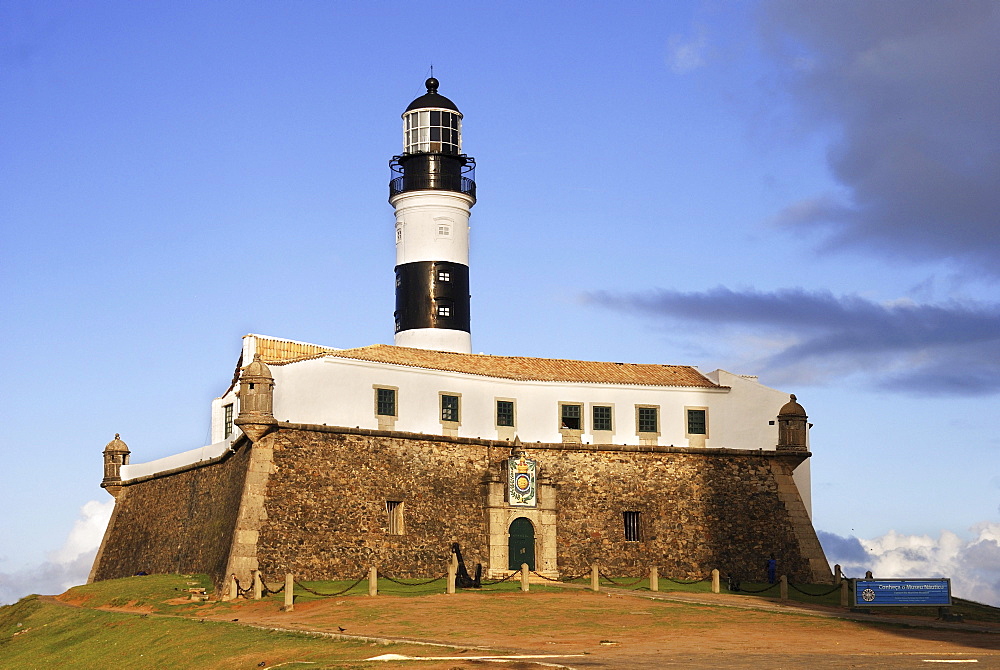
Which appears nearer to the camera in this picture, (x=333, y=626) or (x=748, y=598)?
(x=333, y=626)

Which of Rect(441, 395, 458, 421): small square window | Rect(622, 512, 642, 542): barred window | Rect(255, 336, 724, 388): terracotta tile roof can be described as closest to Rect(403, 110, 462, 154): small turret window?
Rect(255, 336, 724, 388): terracotta tile roof

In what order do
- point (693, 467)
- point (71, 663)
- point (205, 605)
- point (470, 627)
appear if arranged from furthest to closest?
1. point (693, 467)
2. point (205, 605)
3. point (71, 663)
4. point (470, 627)

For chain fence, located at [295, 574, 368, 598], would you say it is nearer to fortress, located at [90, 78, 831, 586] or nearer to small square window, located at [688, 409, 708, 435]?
fortress, located at [90, 78, 831, 586]

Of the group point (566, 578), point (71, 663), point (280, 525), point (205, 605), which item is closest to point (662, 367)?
point (566, 578)

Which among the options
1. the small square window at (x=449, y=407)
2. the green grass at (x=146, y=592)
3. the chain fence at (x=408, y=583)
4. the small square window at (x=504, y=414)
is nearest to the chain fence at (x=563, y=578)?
the chain fence at (x=408, y=583)

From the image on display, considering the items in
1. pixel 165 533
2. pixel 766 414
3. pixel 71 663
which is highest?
pixel 766 414

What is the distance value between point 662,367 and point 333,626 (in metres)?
22.3

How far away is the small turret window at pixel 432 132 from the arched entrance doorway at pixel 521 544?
17.0 meters

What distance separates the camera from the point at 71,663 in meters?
31.8

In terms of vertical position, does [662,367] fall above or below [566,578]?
above

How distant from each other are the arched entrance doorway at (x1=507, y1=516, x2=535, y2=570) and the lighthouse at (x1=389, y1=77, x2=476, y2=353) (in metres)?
9.53

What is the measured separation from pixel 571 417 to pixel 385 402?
291 inches

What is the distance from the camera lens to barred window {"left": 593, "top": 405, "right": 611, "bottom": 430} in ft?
147

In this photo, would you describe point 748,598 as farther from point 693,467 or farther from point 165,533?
point 165,533
